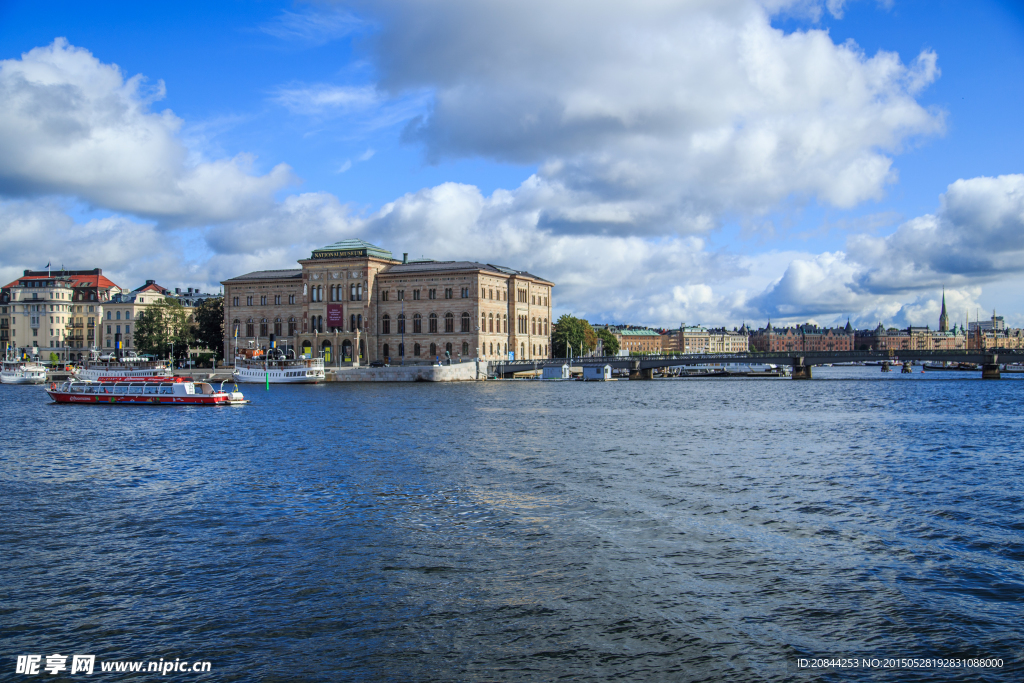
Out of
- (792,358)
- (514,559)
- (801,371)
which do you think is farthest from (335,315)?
(514,559)

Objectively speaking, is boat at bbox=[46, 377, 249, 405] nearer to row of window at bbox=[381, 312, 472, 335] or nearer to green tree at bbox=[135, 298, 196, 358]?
row of window at bbox=[381, 312, 472, 335]

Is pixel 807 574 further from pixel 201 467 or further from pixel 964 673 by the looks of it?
pixel 201 467

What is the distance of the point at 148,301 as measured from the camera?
164m

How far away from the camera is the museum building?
127 m

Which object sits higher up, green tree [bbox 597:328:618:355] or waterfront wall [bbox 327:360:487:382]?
green tree [bbox 597:328:618:355]

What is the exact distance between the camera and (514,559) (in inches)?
685

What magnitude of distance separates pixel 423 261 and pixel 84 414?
275ft

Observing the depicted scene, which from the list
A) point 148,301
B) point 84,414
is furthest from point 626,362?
point 148,301

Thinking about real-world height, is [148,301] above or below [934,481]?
above

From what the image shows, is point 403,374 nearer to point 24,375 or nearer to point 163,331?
point 163,331

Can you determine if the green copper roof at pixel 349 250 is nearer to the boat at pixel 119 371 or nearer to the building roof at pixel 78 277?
the boat at pixel 119 371

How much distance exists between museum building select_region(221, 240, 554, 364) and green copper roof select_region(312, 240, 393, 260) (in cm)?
16

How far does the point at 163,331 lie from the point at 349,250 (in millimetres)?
35796

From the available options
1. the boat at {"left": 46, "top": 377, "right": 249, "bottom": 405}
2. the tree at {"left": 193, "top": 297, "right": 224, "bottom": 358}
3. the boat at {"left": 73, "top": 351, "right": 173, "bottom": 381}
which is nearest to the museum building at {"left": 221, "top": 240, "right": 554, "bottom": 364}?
the tree at {"left": 193, "top": 297, "right": 224, "bottom": 358}
